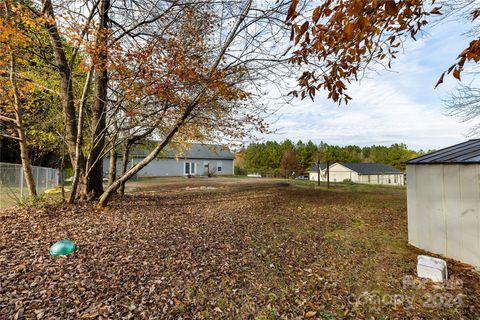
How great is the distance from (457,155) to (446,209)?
34.3 inches

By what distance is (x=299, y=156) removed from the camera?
4816 cm

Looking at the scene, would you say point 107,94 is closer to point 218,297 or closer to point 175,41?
point 175,41

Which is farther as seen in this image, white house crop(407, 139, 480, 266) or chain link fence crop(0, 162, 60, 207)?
chain link fence crop(0, 162, 60, 207)

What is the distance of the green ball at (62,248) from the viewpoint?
11.4 ft

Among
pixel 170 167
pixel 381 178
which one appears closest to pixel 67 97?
pixel 170 167

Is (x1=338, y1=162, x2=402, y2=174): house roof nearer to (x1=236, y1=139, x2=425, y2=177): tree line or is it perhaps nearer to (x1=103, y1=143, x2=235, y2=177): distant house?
(x1=236, y1=139, x2=425, y2=177): tree line

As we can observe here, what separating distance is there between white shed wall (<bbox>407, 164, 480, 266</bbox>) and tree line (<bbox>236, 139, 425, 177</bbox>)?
88.1 ft

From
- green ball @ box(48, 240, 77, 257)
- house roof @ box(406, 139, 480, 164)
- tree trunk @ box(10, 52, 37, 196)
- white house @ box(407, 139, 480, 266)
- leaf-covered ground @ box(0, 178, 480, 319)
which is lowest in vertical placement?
leaf-covered ground @ box(0, 178, 480, 319)

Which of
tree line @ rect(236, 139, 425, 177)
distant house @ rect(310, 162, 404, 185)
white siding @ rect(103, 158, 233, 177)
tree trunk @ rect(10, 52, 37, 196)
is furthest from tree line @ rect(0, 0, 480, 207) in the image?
distant house @ rect(310, 162, 404, 185)

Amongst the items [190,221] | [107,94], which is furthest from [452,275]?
[107,94]

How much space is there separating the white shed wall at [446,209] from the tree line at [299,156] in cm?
2686

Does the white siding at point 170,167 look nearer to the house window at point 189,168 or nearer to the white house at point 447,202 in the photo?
the house window at point 189,168

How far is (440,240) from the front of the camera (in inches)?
154

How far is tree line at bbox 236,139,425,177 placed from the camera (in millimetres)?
42156
